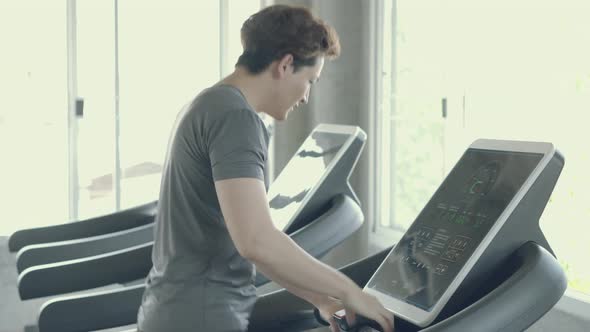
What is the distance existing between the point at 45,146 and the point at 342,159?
7.52ft

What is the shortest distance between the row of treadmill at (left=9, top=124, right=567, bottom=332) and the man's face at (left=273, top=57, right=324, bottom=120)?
0.35 meters

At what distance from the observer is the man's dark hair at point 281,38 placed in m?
1.62

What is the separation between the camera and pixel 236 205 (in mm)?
1438

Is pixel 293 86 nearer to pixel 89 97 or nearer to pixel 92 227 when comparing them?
pixel 92 227

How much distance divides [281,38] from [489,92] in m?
1.49

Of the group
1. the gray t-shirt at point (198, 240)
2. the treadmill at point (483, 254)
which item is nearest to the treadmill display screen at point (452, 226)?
the treadmill at point (483, 254)

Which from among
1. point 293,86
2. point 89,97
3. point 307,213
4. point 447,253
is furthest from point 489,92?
point 89,97

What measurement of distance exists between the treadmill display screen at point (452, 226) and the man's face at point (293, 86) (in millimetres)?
351

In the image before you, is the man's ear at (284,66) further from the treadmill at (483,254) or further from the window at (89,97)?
the window at (89,97)

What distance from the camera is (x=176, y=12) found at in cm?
427

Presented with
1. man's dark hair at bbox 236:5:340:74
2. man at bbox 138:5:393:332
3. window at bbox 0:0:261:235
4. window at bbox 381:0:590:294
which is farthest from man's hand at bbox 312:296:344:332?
window at bbox 0:0:261:235

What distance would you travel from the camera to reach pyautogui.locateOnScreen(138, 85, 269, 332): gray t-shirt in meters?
1.52

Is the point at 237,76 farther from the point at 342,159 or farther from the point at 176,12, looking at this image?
the point at 176,12

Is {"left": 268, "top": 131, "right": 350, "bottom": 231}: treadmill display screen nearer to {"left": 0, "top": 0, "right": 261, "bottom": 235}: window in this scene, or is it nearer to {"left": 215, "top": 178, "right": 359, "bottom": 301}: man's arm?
{"left": 215, "top": 178, "right": 359, "bottom": 301}: man's arm
